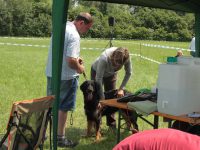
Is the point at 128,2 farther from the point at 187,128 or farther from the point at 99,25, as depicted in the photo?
the point at 99,25

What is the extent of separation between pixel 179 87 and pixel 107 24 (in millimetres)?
39841

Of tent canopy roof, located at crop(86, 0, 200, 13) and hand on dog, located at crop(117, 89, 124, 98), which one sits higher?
tent canopy roof, located at crop(86, 0, 200, 13)

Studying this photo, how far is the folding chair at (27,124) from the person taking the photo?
3.10 m

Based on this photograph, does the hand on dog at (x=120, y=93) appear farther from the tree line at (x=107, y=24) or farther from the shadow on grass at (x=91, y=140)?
the tree line at (x=107, y=24)

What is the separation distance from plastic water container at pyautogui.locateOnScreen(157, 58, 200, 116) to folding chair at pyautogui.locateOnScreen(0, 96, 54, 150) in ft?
3.32

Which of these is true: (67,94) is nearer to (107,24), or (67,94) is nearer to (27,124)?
(27,124)

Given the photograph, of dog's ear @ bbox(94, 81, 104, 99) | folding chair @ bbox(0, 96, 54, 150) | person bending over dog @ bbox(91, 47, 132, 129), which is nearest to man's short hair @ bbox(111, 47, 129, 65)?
person bending over dog @ bbox(91, 47, 132, 129)

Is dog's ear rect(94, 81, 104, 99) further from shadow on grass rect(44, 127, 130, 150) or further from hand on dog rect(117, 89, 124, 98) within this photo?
shadow on grass rect(44, 127, 130, 150)

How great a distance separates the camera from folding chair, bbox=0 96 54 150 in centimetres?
310

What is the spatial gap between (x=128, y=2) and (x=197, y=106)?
7.25 ft

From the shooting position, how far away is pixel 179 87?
3.28 m

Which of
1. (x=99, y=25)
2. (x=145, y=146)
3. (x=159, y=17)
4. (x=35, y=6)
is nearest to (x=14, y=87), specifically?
(x=145, y=146)

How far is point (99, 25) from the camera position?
4222 centimetres

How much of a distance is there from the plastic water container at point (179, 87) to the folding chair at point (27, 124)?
1.01 meters
